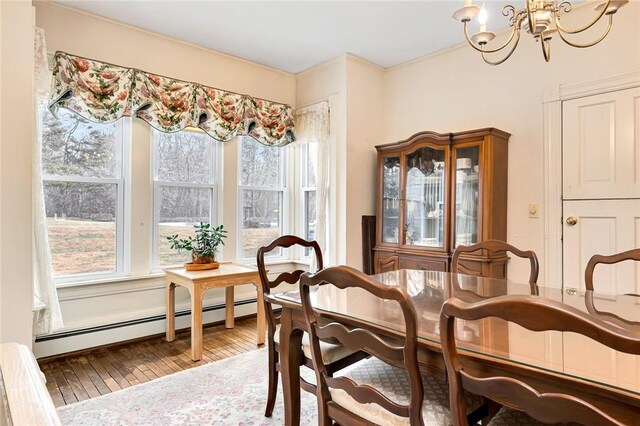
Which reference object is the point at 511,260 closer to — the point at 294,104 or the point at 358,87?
the point at 358,87

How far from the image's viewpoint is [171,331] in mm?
3277

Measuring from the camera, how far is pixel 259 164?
4176 millimetres

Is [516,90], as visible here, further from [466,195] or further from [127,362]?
[127,362]

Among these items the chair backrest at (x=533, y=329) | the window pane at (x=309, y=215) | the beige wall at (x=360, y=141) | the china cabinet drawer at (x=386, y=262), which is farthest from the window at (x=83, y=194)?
the chair backrest at (x=533, y=329)

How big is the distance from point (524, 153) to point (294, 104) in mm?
2448

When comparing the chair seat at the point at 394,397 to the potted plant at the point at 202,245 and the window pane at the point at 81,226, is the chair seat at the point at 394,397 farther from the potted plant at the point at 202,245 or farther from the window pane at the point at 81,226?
the window pane at the point at 81,226

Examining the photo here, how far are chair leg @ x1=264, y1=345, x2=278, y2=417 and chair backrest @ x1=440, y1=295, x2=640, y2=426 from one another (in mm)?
1203

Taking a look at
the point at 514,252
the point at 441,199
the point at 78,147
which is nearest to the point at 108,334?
the point at 78,147

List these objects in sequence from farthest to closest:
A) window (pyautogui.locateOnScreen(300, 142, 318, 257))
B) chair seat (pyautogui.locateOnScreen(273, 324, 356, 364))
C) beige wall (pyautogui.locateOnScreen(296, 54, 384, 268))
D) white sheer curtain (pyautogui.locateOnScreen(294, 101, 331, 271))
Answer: window (pyautogui.locateOnScreen(300, 142, 318, 257)), white sheer curtain (pyautogui.locateOnScreen(294, 101, 331, 271)), beige wall (pyautogui.locateOnScreen(296, 54, 384, 268)), chair seat (pyautogui.locateOnScreen(273, 324, 356, 364))

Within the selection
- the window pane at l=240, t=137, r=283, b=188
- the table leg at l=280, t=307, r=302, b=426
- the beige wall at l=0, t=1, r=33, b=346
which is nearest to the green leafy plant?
the window pane at l=240, t=137, r=283, b=188

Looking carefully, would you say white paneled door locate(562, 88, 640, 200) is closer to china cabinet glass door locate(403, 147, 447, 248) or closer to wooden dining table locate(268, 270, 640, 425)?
china cabinet glass door locate(403, 147, 447, 248)

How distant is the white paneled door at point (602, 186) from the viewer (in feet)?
8.16

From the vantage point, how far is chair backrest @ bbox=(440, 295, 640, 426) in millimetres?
→ 720

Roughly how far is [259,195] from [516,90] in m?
2.69
